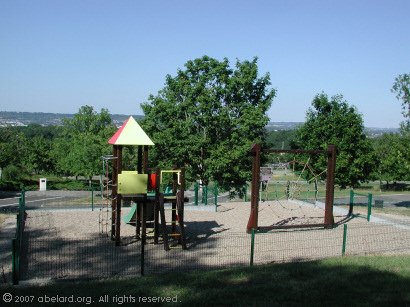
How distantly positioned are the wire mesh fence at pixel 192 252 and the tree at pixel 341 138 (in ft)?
20.6

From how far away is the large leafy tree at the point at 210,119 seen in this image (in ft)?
75.4

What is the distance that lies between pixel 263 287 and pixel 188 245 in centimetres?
479

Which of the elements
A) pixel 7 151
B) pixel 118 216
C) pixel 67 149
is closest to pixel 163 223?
pixel 118 216

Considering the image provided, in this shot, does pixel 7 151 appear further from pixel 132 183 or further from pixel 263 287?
pixel 263 287

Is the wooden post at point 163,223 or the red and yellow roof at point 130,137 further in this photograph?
the red and yellow roof at point 130,137

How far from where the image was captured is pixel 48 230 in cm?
1324

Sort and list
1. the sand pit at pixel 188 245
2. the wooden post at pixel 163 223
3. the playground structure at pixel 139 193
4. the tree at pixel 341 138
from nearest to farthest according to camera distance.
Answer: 1. the sand pit at pixel 188 245
2. the wooden post at pixel 163 223
3. the playground structure at pixel 139 193
4. the tree at pixel 341 138

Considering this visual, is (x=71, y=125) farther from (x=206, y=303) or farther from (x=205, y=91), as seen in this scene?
(x=206, y=303)

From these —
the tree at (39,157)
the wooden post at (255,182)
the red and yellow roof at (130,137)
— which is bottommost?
the tree at (39,157)

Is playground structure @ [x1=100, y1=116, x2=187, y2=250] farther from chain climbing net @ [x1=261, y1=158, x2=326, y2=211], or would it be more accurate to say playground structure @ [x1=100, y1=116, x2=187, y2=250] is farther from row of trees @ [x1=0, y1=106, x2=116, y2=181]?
row of trees @ [x1=0, y1=106, x2=116, y2=181]

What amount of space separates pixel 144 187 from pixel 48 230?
411 cm

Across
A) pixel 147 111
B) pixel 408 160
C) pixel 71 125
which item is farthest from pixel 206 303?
pixel 71 125

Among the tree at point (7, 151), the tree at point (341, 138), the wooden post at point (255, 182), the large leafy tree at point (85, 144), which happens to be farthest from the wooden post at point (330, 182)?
the tree at point (7, 151)

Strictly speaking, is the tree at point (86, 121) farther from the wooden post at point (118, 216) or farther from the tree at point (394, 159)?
the wooden post at point (118, 216)
